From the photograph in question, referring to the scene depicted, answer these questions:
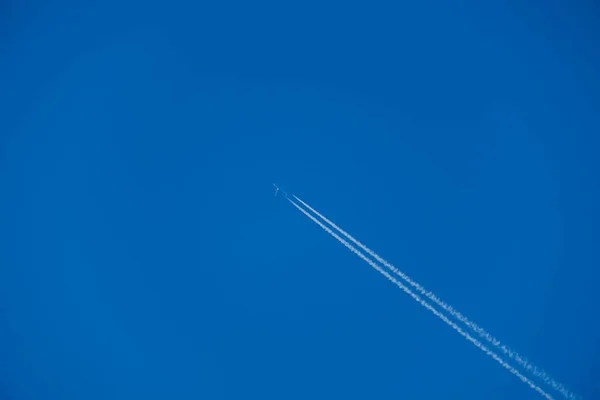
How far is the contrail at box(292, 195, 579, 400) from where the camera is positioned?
20.1 ft

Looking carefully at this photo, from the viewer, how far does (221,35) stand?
6352 mm

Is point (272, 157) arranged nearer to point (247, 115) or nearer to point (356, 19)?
point (247, 115)

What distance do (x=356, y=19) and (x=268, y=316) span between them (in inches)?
240

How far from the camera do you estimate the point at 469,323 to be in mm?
6301

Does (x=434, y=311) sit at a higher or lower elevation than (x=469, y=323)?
lower

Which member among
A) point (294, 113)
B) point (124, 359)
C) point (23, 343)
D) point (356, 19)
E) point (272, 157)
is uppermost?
point (356, 19)

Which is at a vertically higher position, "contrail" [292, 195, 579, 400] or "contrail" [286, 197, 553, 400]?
"contrail" [292, 195, 579, 400]

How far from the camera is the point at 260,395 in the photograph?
6473 mm

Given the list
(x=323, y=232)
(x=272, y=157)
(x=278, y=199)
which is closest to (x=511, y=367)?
(x=323, y=232)

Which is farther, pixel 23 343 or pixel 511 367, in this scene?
pixel 23 343

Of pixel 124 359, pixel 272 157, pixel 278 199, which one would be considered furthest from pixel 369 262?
pixel 124 359

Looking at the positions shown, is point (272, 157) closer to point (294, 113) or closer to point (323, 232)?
point (294, 113)

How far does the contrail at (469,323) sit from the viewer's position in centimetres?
612

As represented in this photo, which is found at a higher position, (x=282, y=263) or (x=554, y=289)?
(x=554, y=289)
